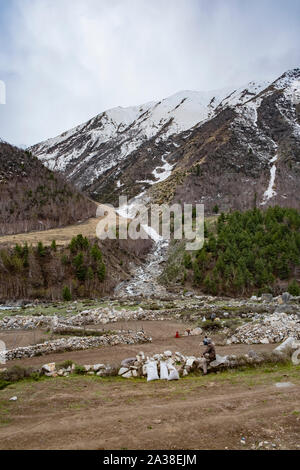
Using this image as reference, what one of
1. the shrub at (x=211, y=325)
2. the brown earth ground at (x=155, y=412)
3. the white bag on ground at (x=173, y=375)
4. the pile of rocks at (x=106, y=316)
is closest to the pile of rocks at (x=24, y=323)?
the pile of rocks at (x=106, y=316)

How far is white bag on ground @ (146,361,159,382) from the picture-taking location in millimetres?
12055

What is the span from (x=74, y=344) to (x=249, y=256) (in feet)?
102

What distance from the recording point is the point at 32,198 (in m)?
78.8

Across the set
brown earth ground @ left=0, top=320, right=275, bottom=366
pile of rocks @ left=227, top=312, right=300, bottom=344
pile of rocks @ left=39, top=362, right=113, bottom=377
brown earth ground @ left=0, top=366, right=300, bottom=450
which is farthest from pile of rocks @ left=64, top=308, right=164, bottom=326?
brown earth ground @ left=0, top=366, right=300, bottom=450

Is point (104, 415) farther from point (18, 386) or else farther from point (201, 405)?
point (18, 386)

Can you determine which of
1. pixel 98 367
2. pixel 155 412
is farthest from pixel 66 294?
pixel 155 412

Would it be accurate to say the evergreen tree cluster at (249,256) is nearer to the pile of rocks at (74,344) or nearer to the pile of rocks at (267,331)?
the pile of rocks at (267,331)

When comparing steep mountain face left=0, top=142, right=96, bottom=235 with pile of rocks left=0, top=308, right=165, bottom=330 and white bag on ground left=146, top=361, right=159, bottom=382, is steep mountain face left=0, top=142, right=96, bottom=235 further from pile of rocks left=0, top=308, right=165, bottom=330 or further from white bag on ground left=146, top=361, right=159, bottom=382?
white bag on ground left=146, top=361, right=159, bottom=382

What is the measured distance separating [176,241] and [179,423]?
181ft

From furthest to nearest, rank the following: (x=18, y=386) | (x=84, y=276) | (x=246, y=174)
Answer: (x=246, y=174), (x=84, y=276), (x=18, y=386)

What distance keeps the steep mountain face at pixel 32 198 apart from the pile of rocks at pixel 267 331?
A: 2326 inches

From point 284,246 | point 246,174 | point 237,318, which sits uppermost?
point 246,174
